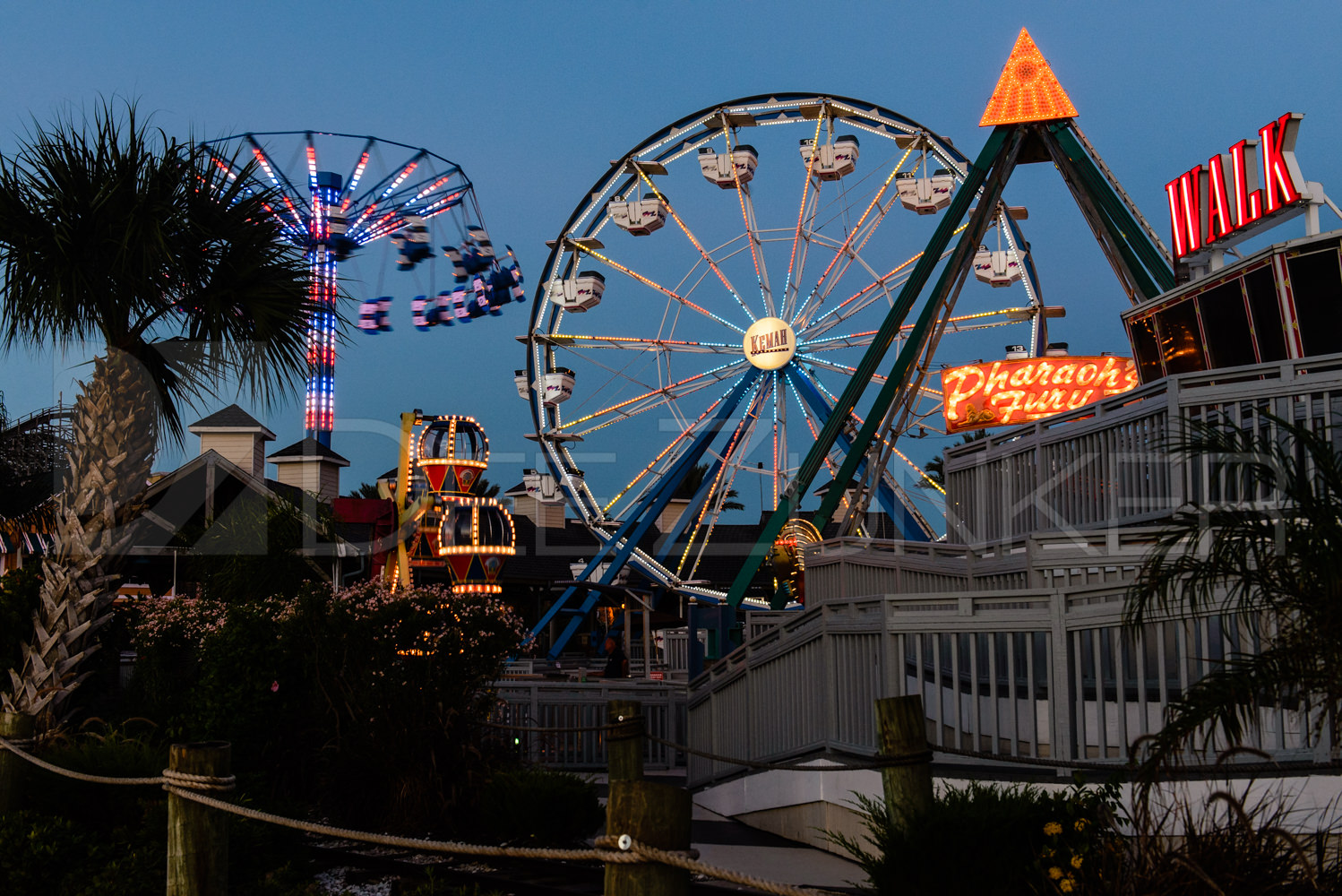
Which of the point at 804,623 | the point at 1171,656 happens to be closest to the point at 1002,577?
the point at 804,623

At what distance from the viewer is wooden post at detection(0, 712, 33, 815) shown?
7664 millimetres

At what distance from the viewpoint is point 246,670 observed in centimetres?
1023

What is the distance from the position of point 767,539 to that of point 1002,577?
41.0 feet

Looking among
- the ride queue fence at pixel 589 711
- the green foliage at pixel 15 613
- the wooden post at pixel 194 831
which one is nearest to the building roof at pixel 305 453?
the ride queue fence at pixel 589 711

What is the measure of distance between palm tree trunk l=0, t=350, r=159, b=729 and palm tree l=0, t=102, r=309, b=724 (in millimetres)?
14

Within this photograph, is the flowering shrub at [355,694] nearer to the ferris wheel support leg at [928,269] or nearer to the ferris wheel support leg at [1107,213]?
the ferris wheel support leg at [928,269]

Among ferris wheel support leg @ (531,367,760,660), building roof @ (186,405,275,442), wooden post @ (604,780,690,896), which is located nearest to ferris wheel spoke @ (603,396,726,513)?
ferris wheel support leg @ (531,367,760,660)

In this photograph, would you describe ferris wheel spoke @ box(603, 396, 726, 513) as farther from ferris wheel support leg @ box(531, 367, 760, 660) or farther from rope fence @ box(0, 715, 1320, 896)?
rope fence @ box(0, 715, 1320, 896)

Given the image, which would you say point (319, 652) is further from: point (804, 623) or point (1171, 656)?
point (1171, 656)

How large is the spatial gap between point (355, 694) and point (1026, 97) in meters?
14.6

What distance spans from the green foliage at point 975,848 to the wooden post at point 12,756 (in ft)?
17.8

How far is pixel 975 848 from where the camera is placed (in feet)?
16.6

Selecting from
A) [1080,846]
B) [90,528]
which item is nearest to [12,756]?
[90,528]

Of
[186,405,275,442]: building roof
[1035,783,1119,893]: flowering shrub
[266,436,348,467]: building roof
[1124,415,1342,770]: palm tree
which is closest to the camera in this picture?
[1124,415,1342,770]: palm tree
